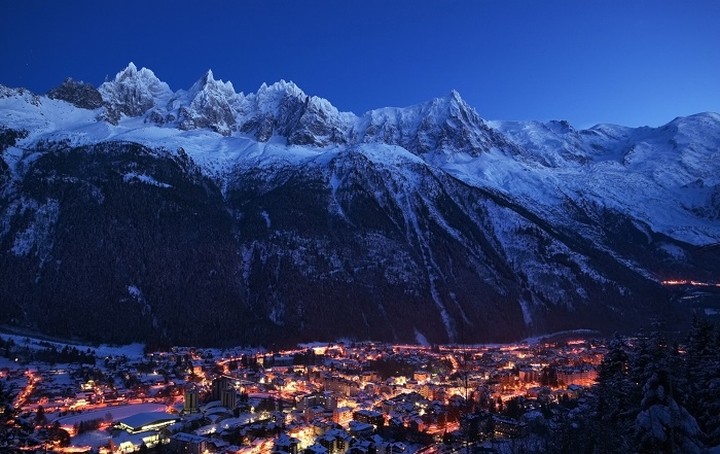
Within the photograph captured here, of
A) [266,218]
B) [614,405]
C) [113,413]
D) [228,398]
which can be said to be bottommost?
[113,413]

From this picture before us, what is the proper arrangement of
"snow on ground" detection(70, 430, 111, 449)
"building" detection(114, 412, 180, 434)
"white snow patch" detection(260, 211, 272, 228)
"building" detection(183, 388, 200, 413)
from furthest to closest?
1. "white snow patch" detection(260, 211, 272, 228)
2. "building" detection(183, 388, 200, 413)
3. "building" detection(114, 412, 180, 434)
4. "snow on ground" detection(70, 430, 111, 449)

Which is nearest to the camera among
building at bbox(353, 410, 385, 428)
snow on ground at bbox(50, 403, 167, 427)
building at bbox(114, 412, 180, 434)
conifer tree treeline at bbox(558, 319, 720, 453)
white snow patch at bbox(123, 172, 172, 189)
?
conifer tree treeline at bbox(558, 319, 720, 453)

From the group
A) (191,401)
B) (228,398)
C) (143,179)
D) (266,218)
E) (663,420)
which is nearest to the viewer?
(663,420)

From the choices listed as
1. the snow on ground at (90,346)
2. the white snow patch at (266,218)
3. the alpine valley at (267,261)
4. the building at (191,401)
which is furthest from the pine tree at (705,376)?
the white snow patch at (266,218)

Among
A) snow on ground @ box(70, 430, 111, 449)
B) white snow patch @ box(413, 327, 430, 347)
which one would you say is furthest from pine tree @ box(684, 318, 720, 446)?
white snow patch @ box(413, 327, 430, 347)

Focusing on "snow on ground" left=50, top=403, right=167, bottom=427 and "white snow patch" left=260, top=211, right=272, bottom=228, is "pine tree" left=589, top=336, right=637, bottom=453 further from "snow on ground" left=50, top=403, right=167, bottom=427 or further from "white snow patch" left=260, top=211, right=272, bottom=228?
"white snow patch" left=260, top=211, right=272, bottom=228

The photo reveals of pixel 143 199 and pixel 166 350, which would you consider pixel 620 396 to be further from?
pixel 143 199

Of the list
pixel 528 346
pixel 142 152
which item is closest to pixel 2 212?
pixel 142 152

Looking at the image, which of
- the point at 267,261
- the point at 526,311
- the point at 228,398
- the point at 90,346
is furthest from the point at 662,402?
the point at 267,261

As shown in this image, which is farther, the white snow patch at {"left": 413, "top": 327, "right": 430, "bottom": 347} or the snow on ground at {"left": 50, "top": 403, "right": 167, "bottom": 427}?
the white snow patch at {"left": 413, "top": 327, "right": 430, "bottom": 347}

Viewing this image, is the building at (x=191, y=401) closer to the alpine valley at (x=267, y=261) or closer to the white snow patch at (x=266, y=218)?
the alpine valley at (x=267, y=261)

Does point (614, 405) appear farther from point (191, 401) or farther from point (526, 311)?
point (526, 311)

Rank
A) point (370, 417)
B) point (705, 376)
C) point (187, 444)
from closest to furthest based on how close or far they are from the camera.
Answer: point (705, 376), point (187, 444), point (370, 417)
